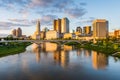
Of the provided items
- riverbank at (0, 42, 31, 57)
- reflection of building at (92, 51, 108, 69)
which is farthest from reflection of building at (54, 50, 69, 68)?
riverbank at (0, 42, 31, 57)

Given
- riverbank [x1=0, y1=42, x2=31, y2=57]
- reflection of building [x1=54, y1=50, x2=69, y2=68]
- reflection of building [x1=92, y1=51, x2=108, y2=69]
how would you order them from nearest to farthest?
1. reflection of building [x1=92, y1=51, x2=108, y2=69]
2. reflection of building [x1=54, y1=50, x2=69, y2=68]
3. riverbank [x1=0, y1=42, x2=31, y2=57]

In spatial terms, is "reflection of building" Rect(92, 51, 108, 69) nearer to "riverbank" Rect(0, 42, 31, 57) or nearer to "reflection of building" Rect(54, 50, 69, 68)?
"reflection of building" Rect(54, 50, 69, 68)

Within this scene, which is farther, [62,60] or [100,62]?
[62,60]

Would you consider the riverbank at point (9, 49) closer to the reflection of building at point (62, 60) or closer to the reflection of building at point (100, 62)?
the reflection of building at point (62, 60)

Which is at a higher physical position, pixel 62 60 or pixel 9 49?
pixel 9 49

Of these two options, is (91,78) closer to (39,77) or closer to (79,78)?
(79,78)

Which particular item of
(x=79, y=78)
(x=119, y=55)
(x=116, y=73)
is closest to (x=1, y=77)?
(x=79, y=78)

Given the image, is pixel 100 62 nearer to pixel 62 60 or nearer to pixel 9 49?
pixel 62 60

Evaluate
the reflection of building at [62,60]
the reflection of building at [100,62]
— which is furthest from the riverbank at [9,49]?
the reflection of building at [100,62]

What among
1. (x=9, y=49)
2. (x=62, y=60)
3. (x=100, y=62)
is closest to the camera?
(x=100, y=62)

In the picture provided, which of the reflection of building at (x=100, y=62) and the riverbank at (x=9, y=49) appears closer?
the reflection of building at (x=100, y=62)

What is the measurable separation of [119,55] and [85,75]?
2565cm

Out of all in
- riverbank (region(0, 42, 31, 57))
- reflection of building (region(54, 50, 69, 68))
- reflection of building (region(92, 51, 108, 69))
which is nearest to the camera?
reflection of building (region(92, 51, 108, 69))

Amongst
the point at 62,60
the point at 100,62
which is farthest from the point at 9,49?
the point at 100,62
